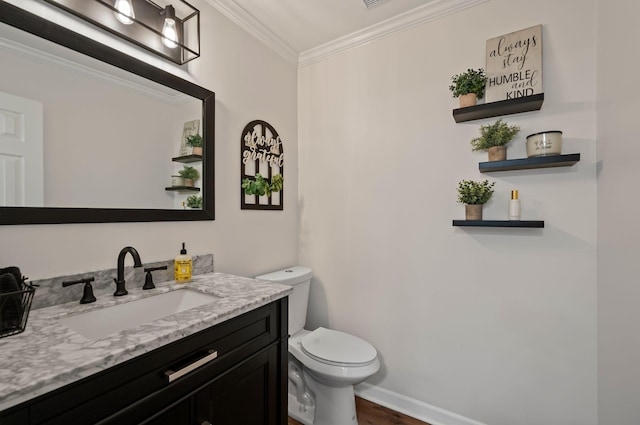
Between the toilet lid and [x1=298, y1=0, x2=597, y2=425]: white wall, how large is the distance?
0.87 ft

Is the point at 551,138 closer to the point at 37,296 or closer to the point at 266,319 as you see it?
the point at 266,319

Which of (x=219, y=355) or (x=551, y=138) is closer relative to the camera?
(x=219, y=355)

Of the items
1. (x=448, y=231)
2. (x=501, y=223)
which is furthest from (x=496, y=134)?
(x=448, y=231)

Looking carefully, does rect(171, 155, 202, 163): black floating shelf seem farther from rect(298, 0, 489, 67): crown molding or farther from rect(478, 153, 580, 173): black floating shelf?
rect(478, 153, 580, 173): black floating shelf

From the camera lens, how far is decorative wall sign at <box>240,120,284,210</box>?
1.79m

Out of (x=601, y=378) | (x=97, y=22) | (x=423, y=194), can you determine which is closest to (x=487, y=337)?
(x=601, y=378)

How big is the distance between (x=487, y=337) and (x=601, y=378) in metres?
0.46

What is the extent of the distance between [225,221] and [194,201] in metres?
0.24

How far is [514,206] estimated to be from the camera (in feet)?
4.63

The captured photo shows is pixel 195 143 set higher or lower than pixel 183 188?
higher

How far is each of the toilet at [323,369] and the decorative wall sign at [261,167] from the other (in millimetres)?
511

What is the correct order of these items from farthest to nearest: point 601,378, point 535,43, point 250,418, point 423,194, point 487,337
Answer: point 423,194, point 487,337, point 535,43, point 601,378, point 250,418

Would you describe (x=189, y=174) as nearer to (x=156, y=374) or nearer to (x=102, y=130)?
(x=102, y=130)

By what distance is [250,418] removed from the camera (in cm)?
108
